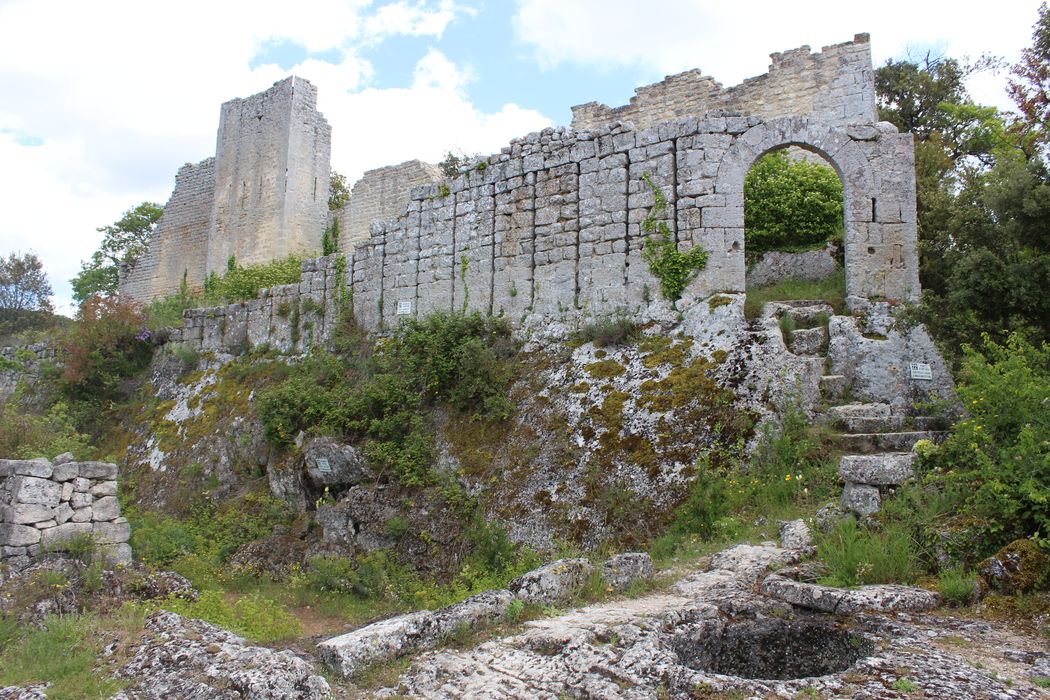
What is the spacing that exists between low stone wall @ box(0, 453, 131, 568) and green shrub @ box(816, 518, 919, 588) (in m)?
7.72

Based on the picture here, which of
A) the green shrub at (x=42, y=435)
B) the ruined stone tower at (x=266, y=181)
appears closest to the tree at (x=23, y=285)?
the ruined stone tower at (x=266, y=181)

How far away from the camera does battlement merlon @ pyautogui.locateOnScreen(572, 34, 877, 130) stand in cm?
1524

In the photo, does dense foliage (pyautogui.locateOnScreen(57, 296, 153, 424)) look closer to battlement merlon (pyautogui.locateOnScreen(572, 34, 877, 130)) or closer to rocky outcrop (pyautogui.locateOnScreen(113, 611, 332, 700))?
rocky outcrop (pyautogui.locateOnScreen(113, 611, 332, 700))

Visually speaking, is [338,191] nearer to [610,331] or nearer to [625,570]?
[610,331]

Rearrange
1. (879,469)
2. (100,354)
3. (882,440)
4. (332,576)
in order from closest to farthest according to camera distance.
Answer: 1. (879,469)
2. (882,440)
3. (332,576)
4. (100,354)

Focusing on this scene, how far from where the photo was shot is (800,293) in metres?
9.98

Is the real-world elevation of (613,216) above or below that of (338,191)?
below

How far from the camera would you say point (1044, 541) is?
14.9 ft

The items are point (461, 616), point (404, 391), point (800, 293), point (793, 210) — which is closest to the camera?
point (461, 616)

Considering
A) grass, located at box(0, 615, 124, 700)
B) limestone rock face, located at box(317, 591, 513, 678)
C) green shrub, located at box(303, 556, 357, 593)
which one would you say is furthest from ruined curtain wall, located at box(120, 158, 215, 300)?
limestone rock face, located at box(317, 591, 513, 678)

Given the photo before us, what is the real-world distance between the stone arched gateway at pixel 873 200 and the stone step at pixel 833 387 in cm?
113

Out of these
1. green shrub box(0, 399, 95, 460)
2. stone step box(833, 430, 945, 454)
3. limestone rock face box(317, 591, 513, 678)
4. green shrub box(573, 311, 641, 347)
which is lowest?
limestone rock face box(317, 591, 513, 678)

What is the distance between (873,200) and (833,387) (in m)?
2.45

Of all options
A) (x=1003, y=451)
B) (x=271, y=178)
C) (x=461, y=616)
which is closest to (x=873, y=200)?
(x=1003, y=451)
